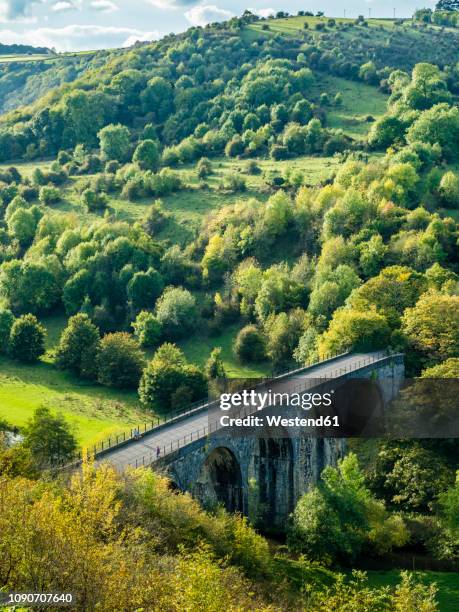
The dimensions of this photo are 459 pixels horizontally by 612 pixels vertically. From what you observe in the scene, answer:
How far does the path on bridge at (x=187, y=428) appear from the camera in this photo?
1692 inches

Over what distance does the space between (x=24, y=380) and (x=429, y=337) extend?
35.6m

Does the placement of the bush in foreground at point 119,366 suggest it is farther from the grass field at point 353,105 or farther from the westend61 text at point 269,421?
the grass field at point 353,105

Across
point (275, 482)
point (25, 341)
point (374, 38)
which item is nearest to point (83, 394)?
point (25, 341)

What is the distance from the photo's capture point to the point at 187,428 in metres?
48.1

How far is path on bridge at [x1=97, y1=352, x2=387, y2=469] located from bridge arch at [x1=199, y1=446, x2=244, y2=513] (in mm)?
2014

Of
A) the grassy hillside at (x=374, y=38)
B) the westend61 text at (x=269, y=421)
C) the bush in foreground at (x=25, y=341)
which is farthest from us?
the grassy hillside at (x=374, y=38)

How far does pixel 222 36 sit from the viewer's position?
156375 mm

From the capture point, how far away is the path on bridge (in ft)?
141

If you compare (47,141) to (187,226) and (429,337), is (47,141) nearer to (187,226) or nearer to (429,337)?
(187,226)

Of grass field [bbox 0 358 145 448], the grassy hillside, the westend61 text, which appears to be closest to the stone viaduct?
the westend61 text

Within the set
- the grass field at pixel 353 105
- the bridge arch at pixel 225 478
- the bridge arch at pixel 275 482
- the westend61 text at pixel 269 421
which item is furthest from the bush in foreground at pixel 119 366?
the grass field at pixel 353 105

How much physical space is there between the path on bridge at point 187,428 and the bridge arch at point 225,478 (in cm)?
201

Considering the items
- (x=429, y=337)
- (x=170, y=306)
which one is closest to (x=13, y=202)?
(x=170, y=306)

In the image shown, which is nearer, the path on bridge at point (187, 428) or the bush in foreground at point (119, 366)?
the path on bridge at point (187, 428)
